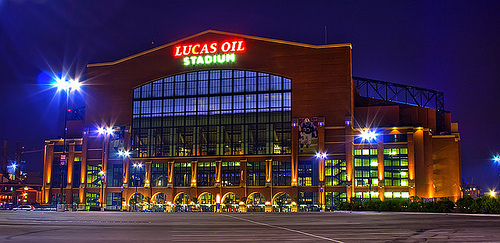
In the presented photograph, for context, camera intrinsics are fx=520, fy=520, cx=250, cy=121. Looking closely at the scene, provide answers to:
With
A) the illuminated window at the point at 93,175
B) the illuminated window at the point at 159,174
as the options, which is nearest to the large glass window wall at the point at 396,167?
the illuminated window at the point at 159,174

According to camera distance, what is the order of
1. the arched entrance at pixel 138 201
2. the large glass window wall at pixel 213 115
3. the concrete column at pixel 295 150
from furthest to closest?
the large glass window wall at pixel 213 115 → the arched entrance at pixel 138 201 → the concrete column at pixel 295 150

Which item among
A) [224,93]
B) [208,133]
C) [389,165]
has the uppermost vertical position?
[224,93]

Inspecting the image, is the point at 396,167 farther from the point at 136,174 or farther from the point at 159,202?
the point at 136,174

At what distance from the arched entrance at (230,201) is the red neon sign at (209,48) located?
32.8 metres

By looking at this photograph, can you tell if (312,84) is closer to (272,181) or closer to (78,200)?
(272,181)

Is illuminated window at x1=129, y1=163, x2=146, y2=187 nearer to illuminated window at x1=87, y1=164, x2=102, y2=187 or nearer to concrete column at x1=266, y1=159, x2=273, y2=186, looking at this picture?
illuminated window at x1=87, y1=164, x2=102, y2=187

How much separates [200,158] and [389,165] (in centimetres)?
4172

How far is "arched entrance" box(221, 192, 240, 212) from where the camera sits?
10950 centimetres

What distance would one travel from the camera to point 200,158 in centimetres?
11862

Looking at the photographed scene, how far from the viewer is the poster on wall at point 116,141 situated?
404 ft

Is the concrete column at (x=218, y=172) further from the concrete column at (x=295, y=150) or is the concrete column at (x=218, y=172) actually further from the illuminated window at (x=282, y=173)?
the concrete column at (x=295, y=150)

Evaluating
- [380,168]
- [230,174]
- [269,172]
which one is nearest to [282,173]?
[269,172]

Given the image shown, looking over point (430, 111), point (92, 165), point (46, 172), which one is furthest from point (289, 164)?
point (46, 172)

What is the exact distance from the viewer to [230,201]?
4523 inches
